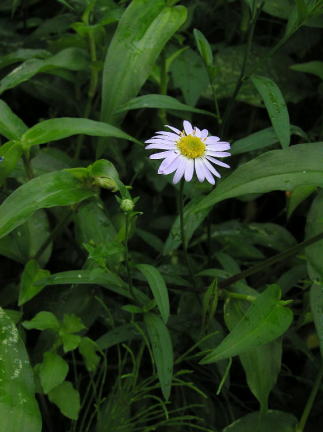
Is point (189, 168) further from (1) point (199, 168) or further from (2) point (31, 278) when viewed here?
(2) point (31, 278)

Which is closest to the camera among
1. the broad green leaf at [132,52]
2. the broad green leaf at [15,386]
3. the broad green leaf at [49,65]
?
the broad green leaf at [15,386]

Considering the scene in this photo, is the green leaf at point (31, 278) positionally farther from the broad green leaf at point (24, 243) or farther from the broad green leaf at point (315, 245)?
the broad green leaf at point (315, 245)

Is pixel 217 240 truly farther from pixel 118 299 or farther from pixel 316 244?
pixel 316 244

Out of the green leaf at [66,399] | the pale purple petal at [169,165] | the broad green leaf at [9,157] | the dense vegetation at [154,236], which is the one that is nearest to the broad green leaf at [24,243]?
the dense vegetation at [154,236]

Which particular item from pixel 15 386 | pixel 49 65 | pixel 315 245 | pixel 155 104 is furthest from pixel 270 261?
pixel 49 65

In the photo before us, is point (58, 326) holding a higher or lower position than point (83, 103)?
lower

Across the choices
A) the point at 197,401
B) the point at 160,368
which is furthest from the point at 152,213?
the point at 160,368

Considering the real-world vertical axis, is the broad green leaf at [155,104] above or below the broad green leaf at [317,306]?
above
